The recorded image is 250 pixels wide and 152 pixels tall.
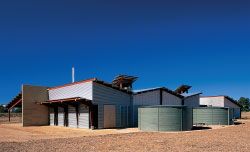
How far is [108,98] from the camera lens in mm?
29438

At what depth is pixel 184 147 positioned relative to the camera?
1468 centimetres

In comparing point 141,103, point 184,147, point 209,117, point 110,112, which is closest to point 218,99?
point 209,117

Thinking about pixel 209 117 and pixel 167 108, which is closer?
pixel 167 108

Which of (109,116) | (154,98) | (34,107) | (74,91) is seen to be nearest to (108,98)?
(109,116)

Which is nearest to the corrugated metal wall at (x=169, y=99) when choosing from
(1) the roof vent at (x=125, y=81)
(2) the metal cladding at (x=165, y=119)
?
(1) the roof vent at (x=125, y=81)

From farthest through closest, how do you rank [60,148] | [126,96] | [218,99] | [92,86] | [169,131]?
[218,99] → [126,96] → [92,86] → [169,131] → [60,148]

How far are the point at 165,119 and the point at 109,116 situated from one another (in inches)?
257

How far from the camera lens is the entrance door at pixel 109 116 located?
2909 cm

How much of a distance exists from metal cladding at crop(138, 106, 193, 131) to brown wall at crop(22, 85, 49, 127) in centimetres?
1629

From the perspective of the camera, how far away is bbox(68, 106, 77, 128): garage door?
103 ft

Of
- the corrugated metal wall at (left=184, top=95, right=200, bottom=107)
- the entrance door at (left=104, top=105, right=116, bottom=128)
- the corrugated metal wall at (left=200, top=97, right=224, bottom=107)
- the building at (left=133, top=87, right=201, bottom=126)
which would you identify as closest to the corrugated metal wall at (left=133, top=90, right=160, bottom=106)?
the building at (left=133, top=87, right=201, bottom=126)

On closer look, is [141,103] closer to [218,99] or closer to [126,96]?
[126,96]

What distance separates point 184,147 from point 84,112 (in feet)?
53.5

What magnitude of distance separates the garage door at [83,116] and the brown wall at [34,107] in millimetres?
8671
